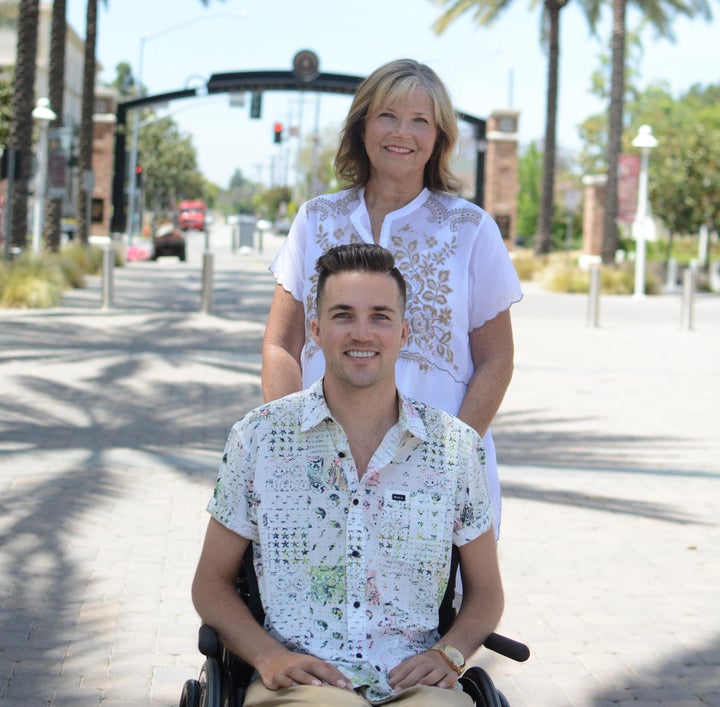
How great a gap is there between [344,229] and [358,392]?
0.66 meters

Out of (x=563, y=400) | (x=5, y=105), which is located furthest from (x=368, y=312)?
(x=5, y=105)

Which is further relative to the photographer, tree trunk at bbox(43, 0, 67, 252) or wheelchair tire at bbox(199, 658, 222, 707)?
tree trunk at bbox(43, 0, 67, 252)

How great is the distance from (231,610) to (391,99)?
1.34 metres

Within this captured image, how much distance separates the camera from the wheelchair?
2842 mm

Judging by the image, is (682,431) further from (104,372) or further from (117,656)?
(117,656)

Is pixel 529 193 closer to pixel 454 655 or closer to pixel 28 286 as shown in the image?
pixel 28 286

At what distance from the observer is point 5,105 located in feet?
160

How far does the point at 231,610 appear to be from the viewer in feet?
9.56

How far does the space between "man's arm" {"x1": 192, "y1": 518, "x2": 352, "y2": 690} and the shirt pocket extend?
0.30 meters

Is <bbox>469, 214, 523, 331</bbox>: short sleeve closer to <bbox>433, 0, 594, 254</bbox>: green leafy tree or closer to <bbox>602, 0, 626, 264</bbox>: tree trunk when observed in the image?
<bbox>602, 0, 626, 264</bbox>: tree trunk

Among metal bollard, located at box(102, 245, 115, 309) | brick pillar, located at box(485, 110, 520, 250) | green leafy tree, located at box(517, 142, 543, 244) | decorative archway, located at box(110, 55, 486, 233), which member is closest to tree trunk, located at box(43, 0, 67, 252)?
decorative archway, located at box(110, 55, 486, 233)

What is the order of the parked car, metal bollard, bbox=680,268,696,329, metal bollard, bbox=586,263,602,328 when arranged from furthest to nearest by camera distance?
the parked car < metal bollard, bbox=680,268,696,329 < metal bollard, bbox=586,263,602,328

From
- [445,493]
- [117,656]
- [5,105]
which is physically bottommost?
[117,656]

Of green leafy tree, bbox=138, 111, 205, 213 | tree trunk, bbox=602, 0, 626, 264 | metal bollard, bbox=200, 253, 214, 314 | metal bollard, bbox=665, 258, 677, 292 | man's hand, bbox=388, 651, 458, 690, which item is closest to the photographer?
man's hand, bbox=388, 651, 458, 690
